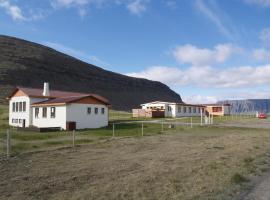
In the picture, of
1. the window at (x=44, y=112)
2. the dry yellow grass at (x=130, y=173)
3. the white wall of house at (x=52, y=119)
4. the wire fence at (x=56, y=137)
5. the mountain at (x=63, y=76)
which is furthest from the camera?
the mountain at (x=63, y=76)

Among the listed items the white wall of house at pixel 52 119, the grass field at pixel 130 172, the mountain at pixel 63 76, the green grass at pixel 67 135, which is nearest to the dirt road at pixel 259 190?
the grass field at pixel 130 172

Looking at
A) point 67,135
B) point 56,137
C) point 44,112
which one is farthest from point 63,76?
point 56,137

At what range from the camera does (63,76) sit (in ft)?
461

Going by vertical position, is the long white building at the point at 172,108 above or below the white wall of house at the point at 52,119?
above

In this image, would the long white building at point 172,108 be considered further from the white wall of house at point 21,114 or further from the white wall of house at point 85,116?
the white wall of house at point 21,114

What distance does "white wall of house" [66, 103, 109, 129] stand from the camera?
38.8m

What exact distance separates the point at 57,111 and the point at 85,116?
3.05 metres

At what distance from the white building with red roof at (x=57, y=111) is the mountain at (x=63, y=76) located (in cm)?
6051

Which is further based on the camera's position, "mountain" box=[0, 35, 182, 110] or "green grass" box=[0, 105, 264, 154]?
"mountain" box=[0, 35, 182, 110]

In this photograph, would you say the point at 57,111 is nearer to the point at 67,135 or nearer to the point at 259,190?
the point at 67,135

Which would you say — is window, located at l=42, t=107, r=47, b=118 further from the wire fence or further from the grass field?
the grass field

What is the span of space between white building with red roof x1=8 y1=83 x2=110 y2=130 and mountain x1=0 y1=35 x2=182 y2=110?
60508mm

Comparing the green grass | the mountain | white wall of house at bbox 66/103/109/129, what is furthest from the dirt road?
the mountain

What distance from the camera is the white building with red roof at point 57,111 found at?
127ft
